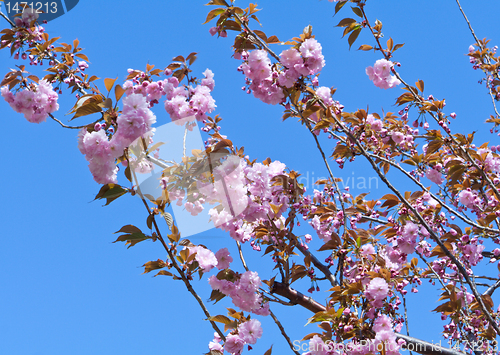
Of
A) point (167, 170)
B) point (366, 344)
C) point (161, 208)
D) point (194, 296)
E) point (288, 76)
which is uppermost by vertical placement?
point (288, 76)

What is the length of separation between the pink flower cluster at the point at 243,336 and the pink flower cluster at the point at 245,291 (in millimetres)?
170

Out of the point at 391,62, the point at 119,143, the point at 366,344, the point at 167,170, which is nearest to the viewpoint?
the point at 119,143

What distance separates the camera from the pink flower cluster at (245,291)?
7.85ft

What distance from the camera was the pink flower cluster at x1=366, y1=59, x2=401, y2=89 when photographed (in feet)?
10.3

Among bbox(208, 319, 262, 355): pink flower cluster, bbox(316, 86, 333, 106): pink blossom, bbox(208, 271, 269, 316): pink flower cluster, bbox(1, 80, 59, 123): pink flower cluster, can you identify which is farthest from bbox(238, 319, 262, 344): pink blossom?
bbox(1, 80, 59, 123): pink flower cluster

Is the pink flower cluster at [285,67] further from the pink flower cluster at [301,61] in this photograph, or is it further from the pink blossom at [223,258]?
the pink blossom at [223,258]

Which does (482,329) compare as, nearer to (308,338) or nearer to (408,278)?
(408,278)

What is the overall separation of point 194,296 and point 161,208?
0.53 metres

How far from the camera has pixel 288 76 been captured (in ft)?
8.16

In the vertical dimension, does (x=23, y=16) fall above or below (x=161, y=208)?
above

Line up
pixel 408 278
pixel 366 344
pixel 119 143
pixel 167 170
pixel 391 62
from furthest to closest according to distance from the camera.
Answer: pixel 391 62
pixel 408 278
pixel 167 170
pixel 366 344
pixel 119 143

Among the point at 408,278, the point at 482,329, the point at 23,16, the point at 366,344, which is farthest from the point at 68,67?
the point at 482,329

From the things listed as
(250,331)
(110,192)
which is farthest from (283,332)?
(110,192)

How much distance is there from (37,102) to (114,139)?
Result: 136 cm
